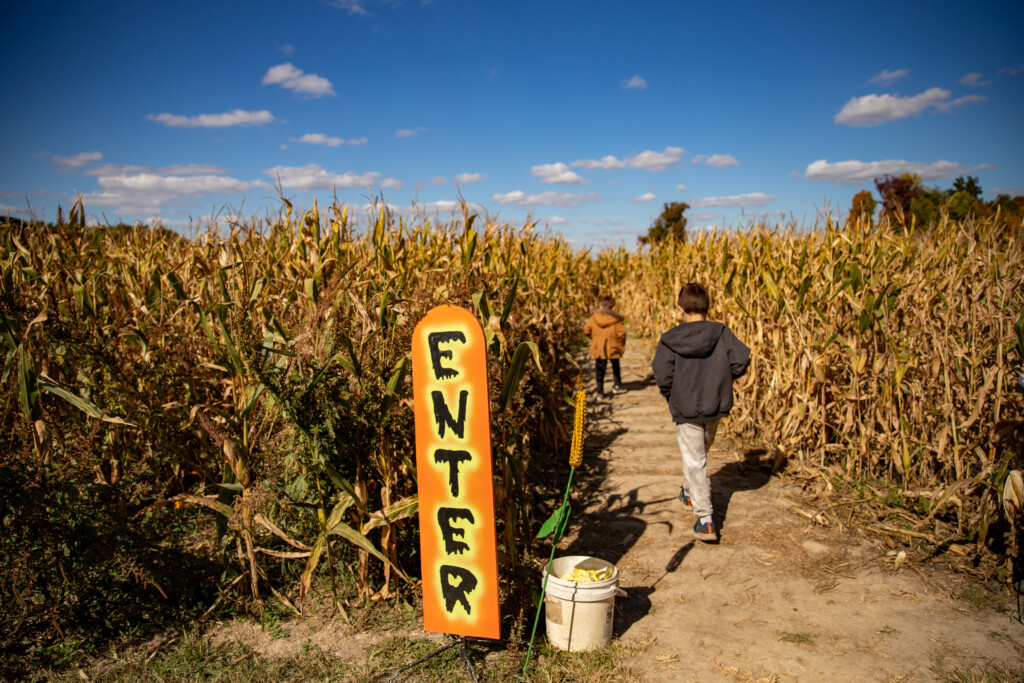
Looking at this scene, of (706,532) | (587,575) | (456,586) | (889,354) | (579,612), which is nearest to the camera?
(456,586)

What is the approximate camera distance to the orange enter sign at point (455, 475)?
7.67 feet

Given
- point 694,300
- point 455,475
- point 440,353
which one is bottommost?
point 455,475

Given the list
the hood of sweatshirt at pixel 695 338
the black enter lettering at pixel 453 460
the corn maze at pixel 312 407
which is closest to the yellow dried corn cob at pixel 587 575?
the corn maze at pixel 312 407

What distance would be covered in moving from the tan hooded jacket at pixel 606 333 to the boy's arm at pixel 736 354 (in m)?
3.69

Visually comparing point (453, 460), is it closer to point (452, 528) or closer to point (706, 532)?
point (452, 528)

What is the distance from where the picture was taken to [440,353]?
237 cm

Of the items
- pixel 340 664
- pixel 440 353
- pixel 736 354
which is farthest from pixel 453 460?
pixel 736 354

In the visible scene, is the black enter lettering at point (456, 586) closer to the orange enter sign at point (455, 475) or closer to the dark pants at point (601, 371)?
the orange enter sign at point (455, 475)

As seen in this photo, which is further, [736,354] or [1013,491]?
[736,354]

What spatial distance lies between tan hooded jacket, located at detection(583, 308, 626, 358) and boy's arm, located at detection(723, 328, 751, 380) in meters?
3.69

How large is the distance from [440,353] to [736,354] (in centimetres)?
260

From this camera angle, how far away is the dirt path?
9.33 ft

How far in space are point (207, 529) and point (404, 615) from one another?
1594mm

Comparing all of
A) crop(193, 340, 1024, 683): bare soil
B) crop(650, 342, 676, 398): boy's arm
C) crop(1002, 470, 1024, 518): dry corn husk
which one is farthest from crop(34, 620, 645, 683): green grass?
crop(1002, 470, 1024, 518): dry corn husk
